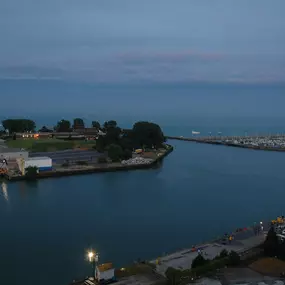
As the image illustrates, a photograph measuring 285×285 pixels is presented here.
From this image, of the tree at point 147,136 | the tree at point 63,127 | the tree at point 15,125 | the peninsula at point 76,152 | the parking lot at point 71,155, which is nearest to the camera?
the peninsula at point 76,152

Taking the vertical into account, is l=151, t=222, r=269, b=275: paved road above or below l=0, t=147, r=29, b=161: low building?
below

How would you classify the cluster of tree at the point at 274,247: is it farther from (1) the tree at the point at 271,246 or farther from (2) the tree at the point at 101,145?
(2) the tree at the point at 101,145

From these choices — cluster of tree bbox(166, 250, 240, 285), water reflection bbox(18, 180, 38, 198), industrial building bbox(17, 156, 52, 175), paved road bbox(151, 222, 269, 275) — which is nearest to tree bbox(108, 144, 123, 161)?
industrial building bbox(17, 156, 52, 175)

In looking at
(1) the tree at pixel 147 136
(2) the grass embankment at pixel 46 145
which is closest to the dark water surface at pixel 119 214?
(1) the tree at pixel 147 136

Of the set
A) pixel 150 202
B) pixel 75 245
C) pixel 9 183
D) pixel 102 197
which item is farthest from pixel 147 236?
pixel 9 183

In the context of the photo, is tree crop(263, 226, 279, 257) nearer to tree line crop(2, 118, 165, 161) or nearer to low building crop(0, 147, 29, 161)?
tree line crop(2, 118, 165, 161)

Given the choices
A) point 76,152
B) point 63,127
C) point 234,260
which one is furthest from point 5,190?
point 63,127

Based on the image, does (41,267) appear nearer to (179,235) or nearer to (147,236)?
(147,236)
